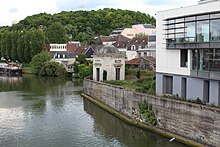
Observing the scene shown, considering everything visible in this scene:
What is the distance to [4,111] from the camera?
34312mm

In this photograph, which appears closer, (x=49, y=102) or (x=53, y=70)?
(x=49, y=102)

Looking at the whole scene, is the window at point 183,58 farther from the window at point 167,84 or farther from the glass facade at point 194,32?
the window at point 167,84

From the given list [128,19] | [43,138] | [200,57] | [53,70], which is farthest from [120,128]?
[128,19]

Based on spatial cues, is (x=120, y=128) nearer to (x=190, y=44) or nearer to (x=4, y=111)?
(x=190, y=44)

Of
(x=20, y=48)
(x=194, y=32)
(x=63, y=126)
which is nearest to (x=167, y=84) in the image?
(x=194, y=32)

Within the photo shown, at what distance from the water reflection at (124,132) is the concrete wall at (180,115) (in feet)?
2.70

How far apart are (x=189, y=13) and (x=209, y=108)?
767 cm

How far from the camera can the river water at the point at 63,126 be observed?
24.3m

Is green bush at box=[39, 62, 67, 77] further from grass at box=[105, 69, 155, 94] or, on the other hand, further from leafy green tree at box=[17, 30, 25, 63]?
grass at box=[105, 69, 155, 94]

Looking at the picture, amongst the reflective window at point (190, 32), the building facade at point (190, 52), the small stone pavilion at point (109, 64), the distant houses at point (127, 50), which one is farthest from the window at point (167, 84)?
the distant houses at point (127, 50)

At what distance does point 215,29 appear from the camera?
22516 millimetres

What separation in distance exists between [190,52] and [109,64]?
17.1 meters

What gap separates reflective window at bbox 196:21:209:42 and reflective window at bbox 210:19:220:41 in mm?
378

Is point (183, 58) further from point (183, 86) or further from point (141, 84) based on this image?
point (141, 84)
